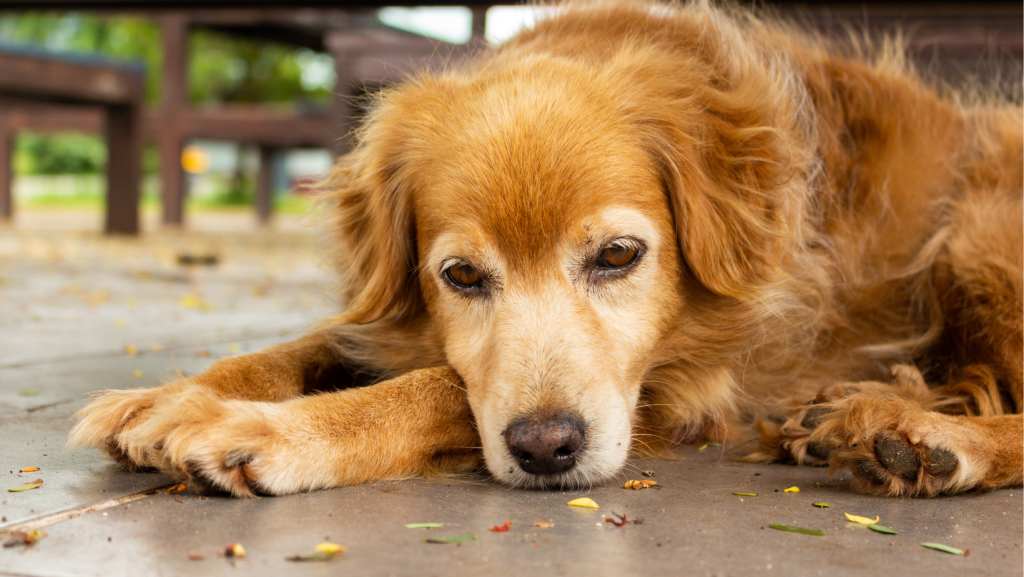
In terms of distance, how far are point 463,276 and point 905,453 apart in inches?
49.8

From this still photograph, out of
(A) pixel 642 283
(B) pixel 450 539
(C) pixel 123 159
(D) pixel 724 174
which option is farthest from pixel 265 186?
(B) pixel 450 539

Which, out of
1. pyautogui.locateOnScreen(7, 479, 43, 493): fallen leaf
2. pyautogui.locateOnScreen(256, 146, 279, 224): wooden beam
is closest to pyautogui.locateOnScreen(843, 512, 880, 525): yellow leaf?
pyautogui.locateOnScreen(7, 479, 43, 493): fallen leaf

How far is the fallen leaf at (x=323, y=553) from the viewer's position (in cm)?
167

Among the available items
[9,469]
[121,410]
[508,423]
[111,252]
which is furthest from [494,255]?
[111,252]

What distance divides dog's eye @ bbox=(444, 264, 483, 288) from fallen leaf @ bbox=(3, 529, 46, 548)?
1295mm

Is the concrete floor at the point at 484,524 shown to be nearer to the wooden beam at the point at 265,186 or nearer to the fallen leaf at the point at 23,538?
the fallen leaf at the point at 23,538

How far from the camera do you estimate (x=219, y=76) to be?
32906 mm

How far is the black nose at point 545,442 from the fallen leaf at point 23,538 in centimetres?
102

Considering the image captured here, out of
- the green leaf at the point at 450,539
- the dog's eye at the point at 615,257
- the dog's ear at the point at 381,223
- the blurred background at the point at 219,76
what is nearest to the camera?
the green leaf at the point at 450,539

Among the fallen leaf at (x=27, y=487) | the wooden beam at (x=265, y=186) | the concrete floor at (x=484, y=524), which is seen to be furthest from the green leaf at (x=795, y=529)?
the wooden beam at (x=265, y=186)

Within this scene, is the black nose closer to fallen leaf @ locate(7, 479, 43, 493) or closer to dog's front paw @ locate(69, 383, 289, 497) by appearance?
dog's front paw @ locate(69, 383, 289, 497)

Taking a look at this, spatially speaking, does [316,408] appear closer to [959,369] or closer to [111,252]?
[959,369]

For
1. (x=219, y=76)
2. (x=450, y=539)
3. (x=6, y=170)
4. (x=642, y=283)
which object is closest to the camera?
(x=450, y=539)

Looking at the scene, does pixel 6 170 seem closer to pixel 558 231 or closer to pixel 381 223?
pixel 381 223
